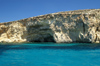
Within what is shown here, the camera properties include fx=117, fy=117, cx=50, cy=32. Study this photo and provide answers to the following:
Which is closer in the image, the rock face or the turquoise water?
the turquoise water

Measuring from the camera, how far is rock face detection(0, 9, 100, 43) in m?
23.6

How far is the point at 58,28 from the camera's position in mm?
26047

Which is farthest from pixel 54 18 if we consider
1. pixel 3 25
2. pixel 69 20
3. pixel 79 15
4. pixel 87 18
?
pixel 3 25

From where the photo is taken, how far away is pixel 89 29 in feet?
76.9

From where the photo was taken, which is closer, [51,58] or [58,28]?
[51,58]

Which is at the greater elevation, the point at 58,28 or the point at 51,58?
the point at 58,28

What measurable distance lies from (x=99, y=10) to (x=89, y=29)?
191 inches

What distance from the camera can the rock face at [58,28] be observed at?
23.6m

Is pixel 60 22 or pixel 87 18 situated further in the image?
pixel 60 22

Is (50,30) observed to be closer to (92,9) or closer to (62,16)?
(62,16)

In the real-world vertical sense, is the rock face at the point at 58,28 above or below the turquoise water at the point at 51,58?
above

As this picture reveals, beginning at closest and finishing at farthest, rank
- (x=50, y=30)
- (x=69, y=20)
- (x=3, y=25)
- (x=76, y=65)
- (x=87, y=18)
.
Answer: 1. (x=76, y=65)
2. (x=87, y=18)
3. (x=69, y=20)
4. (x=50, y=30)
5. (x=3, y=25)

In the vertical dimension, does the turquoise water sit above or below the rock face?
below

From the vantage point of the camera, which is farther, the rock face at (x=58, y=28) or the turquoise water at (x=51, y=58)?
the rock face at (x=58, y=28)
